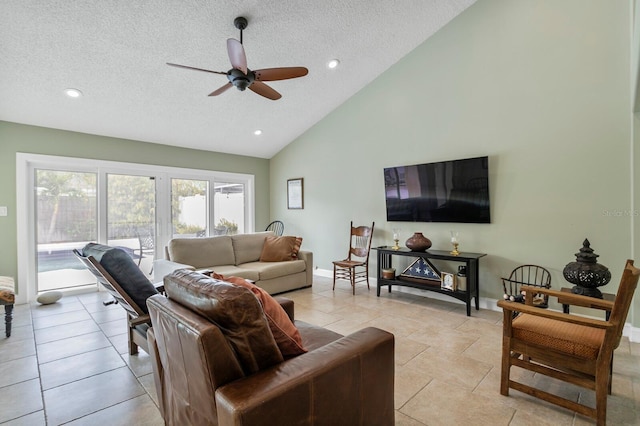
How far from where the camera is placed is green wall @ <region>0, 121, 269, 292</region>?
13.1 feet

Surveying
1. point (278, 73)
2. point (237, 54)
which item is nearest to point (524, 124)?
point (278, 73)

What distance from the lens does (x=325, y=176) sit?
5629 millimetres

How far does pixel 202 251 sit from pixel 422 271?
3009 millimetres

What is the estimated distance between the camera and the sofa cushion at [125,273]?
7.25 feet

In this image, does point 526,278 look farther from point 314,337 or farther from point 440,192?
point 314,337

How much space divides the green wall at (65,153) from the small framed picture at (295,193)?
1.17 metres

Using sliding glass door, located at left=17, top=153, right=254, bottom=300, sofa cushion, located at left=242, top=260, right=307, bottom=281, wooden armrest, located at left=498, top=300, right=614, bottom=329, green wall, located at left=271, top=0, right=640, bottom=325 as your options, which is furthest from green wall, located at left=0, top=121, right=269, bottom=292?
wooden armrest, located at left=498, top=300, right=614, bottom=329

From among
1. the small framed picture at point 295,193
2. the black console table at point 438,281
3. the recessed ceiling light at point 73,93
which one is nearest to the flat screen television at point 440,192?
the black console table at point 438,281

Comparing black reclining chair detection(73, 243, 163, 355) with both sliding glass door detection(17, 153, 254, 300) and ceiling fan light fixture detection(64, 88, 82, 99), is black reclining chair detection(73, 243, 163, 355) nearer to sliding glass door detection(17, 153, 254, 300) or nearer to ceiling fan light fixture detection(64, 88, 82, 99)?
ceiling fan light fixture detection(64, 88, 82, 99)

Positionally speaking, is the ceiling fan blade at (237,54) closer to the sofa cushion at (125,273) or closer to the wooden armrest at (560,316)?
the sofa cushion at (125,273)

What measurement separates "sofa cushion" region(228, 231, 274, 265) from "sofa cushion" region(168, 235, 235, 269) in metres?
0.08

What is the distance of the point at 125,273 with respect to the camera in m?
2.26

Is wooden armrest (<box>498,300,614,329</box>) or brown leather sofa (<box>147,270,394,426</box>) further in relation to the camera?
wooden armrest (<box>498,300,614,329</box>)

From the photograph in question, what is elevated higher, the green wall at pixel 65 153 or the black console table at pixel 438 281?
the green wall at pixel 65 153
